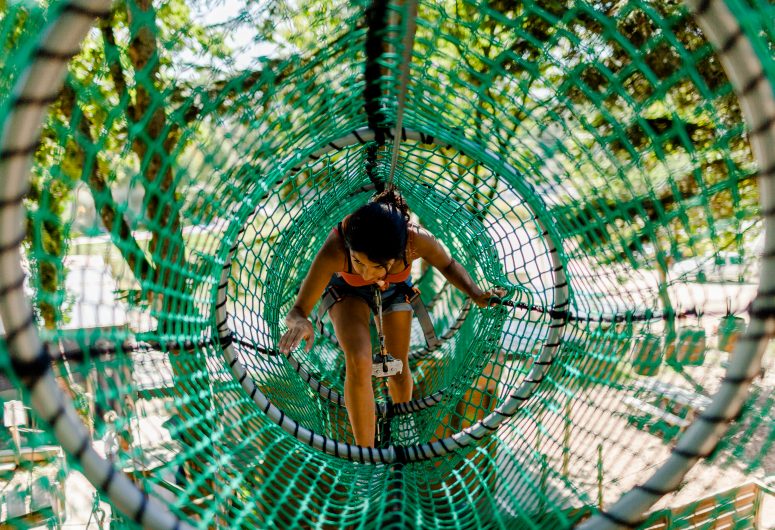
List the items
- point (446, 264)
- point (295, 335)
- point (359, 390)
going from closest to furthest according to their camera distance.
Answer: point (295, 335) → point (359, 390) → point (446, 264)

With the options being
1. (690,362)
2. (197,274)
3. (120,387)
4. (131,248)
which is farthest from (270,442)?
(690,362)

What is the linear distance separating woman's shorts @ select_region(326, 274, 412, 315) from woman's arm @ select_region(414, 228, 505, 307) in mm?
202

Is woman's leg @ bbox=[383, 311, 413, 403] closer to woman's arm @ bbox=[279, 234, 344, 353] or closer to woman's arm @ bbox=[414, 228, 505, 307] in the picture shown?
woman's arm @ bbox=[414, 228, 505, 307]

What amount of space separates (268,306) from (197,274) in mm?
927

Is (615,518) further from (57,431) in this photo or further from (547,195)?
(547,195)

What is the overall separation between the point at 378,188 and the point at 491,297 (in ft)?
2.77

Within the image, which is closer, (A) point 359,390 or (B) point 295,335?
(B) point 295,335

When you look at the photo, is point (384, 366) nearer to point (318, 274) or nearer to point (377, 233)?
point (318, 274)

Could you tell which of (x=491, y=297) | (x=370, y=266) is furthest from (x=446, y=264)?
(x=370, y=266)

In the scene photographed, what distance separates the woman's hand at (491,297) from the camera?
207 cm

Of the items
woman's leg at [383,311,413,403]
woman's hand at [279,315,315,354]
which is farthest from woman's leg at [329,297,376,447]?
woman's leg at [383,311,413,403]

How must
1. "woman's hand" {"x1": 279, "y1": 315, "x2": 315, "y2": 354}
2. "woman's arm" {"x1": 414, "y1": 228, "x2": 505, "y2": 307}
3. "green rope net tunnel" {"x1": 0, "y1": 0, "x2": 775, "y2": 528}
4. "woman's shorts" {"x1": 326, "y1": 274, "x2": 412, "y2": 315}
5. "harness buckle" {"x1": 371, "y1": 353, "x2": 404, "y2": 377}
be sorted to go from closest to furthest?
1. "green rope net tunnel" {"x1": 0, "y1": 0, "x2": 775, "y2": 528}
2. "woman's hand" {"x1": 279, "y1": 315, "x2": 315, "y2": 354}
3. "harness buckle" {"x1": 371, "y1": 353, "x2": 404, "y2": 377}
4. "woman's arm" {"x1": 414, "y1": 228, "x2": 505, "y2": 307}
5. "woman's shorts" {"x1": 326, "y1": 274, "x2": 412, "y2": 315}

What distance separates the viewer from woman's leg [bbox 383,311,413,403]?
7.84 feet

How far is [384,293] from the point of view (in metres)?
2.34
